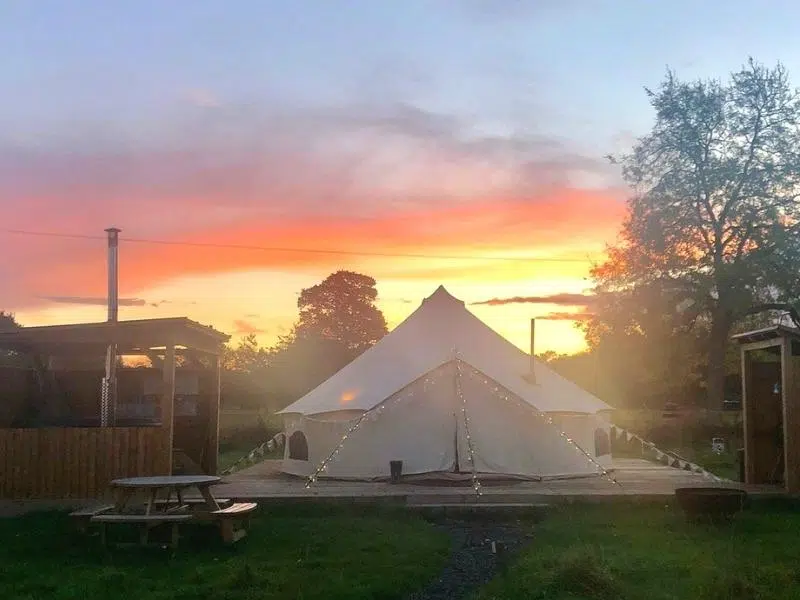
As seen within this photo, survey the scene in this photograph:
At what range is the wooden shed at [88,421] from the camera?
459 inches

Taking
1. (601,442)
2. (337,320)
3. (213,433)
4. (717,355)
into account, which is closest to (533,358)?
(601,442)

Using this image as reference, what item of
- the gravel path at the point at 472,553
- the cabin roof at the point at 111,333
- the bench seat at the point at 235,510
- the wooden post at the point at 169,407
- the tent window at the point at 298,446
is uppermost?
the cabin roof at the point at 111,333

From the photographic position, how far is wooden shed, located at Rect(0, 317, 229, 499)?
11656 millimetres

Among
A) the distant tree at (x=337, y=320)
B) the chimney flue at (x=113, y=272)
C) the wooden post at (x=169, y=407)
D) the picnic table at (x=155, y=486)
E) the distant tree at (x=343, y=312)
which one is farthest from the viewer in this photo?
the distant tree at (x=343, y=312)

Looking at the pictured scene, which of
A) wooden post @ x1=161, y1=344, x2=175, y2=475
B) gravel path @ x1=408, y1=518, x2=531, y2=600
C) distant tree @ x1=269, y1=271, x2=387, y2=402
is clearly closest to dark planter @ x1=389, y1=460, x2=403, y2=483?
gravel path @ x1=408, y1=518, x2=531, y2=600

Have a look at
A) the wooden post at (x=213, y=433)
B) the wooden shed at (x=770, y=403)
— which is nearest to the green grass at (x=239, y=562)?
the wooden post at (x=213, y=433)

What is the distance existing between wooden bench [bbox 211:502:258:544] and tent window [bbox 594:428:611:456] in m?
8.31

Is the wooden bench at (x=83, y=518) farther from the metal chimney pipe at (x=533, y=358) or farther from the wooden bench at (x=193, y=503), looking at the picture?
the metal chimney pipe at (x=533, y=358)

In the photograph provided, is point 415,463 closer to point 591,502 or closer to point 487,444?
point 487,444

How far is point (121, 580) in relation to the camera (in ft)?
25.3

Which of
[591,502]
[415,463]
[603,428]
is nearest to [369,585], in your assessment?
[591,502]

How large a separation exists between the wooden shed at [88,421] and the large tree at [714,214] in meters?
16.9

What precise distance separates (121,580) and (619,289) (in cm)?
2349

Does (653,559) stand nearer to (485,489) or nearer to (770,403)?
(485,489)
